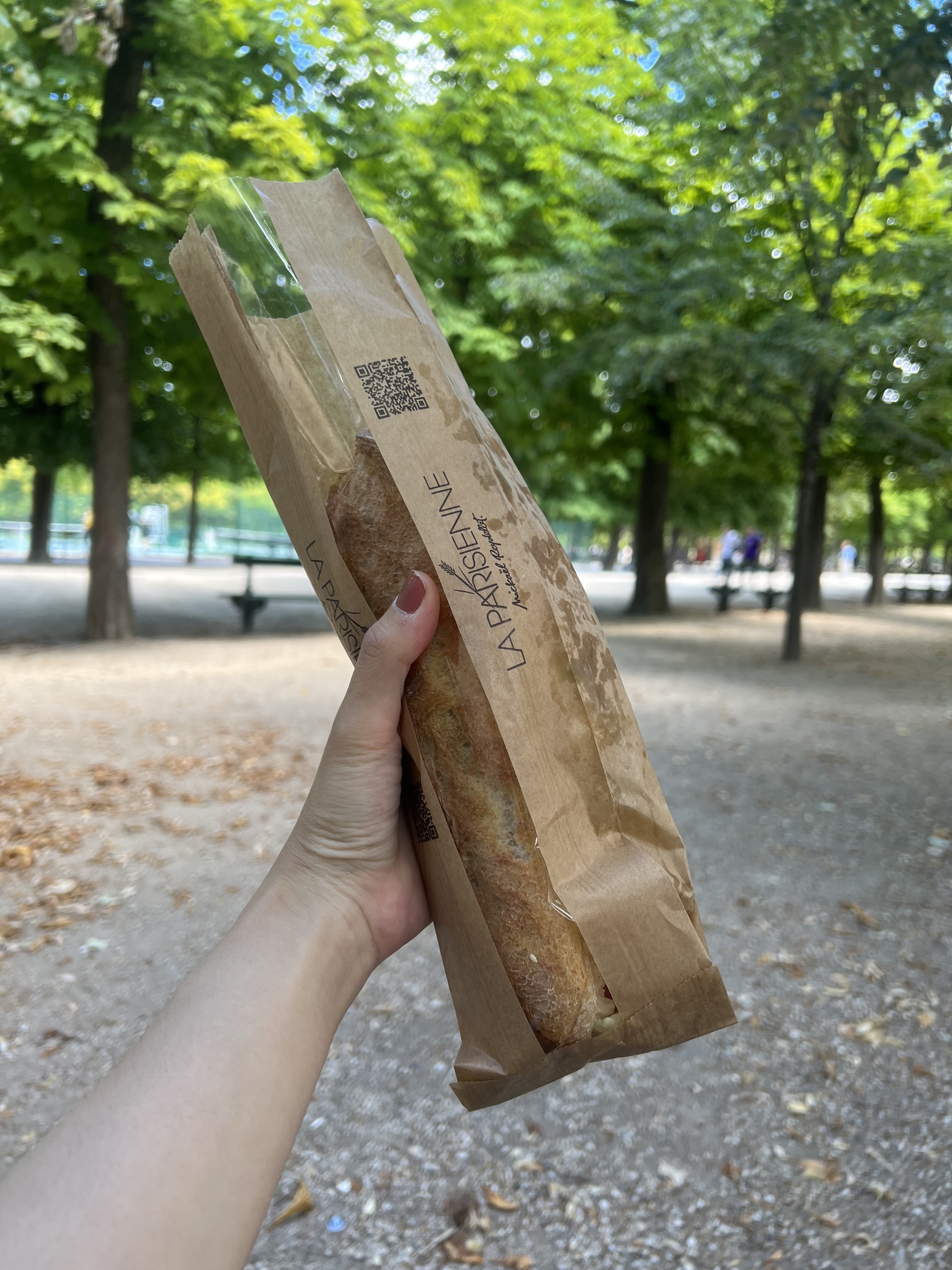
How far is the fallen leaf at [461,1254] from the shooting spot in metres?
2.31

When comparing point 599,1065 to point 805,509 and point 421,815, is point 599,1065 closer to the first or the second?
point 421,815

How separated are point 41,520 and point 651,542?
59.2ft

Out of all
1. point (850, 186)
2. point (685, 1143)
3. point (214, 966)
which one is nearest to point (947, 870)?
point (685, 1143)

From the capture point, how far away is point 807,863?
5004mm

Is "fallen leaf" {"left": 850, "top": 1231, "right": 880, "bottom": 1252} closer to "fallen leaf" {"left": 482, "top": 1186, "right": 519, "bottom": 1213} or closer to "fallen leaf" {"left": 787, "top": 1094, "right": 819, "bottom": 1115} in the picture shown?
"fallen leaf" {"left": 787, "top": 1094, "right": 819, "bottom": 1115}

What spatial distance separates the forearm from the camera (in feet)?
3.22

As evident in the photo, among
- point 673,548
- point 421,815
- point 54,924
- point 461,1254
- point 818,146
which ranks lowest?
point 461,1254

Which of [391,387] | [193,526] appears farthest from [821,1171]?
[193,526]

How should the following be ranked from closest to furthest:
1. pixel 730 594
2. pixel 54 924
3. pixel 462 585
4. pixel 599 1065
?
pixel 462 585 < pixel 599 1065 < pixel 54 924 < pixel 730 594

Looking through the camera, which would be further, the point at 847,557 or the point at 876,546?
the point at 847,557

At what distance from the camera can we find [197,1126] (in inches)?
43.6

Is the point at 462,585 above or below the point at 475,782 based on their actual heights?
above

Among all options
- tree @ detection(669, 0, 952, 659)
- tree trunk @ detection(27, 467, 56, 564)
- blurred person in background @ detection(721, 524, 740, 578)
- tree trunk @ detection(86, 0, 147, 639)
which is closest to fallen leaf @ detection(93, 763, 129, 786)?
tree @ detection(669, 0, 952, 659)

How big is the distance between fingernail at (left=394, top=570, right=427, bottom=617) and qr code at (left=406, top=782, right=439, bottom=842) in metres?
0.32
